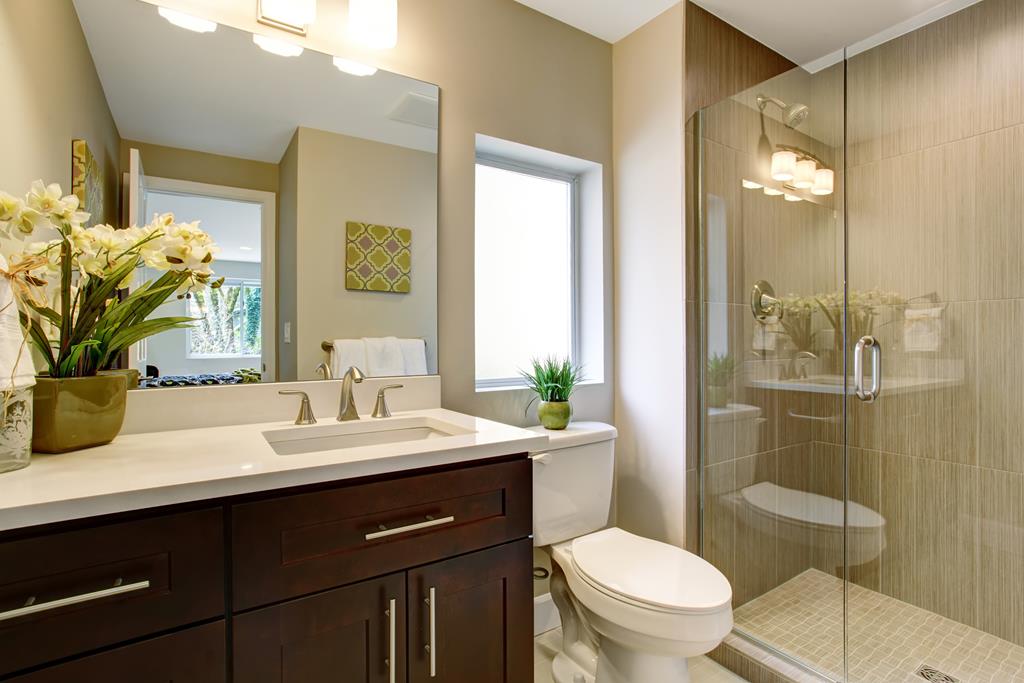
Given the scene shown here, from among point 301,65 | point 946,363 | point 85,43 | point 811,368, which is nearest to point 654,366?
point 811,368

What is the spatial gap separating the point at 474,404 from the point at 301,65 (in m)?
1.19

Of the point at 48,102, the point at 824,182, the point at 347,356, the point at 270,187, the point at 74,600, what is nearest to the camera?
the point at 74,600

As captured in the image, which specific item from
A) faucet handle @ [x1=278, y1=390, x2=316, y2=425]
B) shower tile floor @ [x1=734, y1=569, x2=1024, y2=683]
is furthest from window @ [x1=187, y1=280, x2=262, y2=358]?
shower tile floor @ [x1=734, y1=569, x2=1024, y2=683]

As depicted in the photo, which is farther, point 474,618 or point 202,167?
point 202,167

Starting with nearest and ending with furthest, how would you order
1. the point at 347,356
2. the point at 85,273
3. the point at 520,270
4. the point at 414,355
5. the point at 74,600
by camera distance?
the point at 74,600 < the point at 85,273 < the point at 347,356 < the point at 414,355 < the point at 520,270

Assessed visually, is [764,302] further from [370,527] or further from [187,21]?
[187,21]

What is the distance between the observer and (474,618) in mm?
1135

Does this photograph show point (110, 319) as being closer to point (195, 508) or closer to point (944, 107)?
point (195, 508)

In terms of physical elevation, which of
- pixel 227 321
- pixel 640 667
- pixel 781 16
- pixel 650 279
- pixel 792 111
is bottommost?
pixel 640 667

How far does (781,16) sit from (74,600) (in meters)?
2.64

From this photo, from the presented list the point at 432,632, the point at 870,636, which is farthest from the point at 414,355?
the point at 870,636

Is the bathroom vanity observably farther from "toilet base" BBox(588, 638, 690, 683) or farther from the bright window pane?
the bright window pane

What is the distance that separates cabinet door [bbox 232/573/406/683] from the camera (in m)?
0.90

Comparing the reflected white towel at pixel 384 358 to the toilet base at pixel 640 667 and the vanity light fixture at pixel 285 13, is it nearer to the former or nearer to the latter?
the vanity light fixture at pixel 285 13
